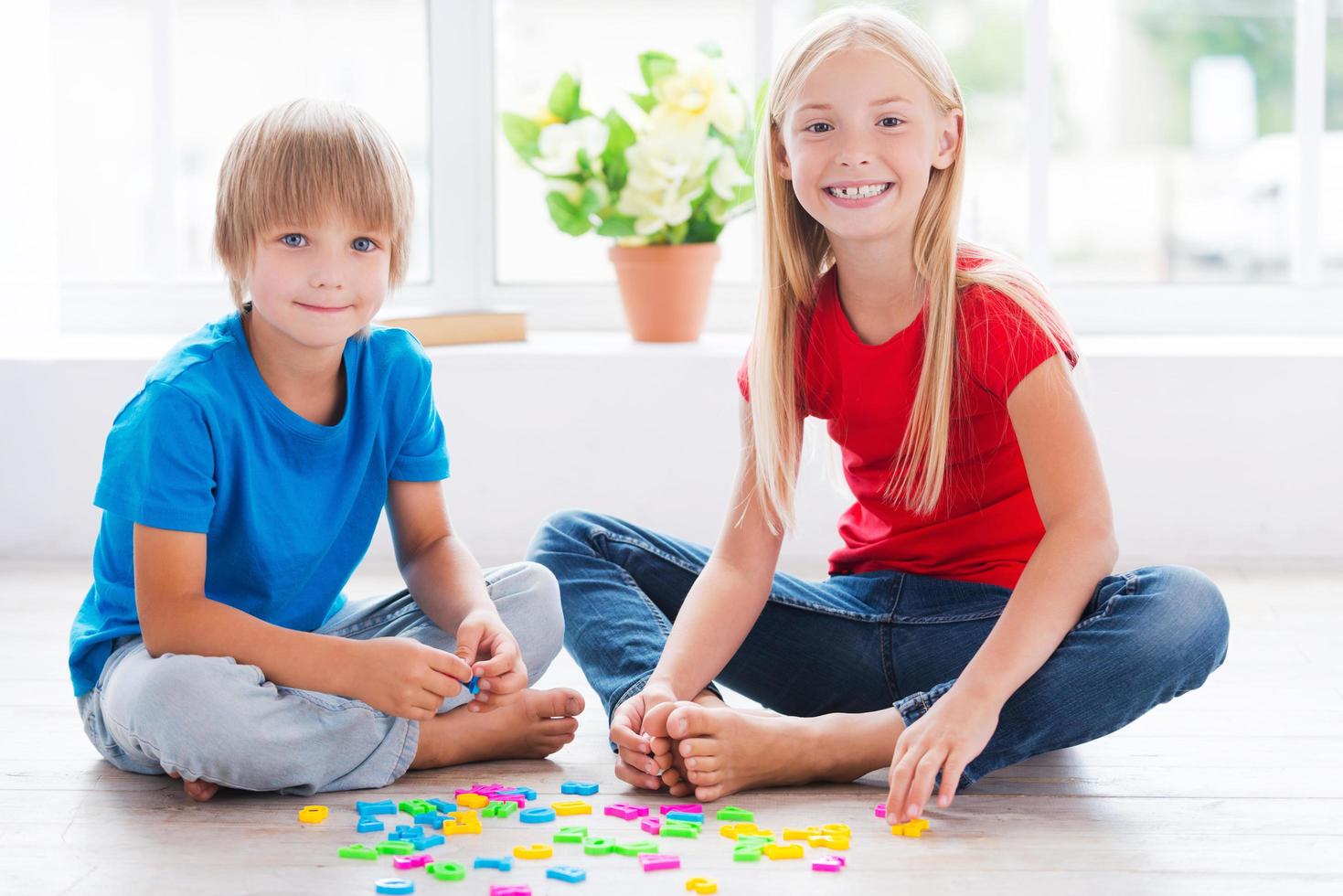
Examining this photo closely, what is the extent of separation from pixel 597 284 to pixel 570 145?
1.24 ft

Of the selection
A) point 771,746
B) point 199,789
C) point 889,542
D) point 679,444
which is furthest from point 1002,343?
point 679,444

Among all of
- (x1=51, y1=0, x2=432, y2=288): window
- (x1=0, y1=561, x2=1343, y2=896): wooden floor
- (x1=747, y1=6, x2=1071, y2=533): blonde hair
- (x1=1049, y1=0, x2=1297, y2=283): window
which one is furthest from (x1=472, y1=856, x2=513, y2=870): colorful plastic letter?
(x1=1049, y1=0, x2=1297, y2=283): window

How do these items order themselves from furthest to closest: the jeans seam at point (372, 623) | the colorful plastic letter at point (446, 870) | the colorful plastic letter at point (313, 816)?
the jeans seam at point (372, 623) → the colorful plastic letter at point (313, 816) → the colorful plastic letter at point (446, 870)

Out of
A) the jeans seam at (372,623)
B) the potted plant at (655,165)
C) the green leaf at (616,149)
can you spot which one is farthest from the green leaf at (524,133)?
the jeans seam at (372,623)

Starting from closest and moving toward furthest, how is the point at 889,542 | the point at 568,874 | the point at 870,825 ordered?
1. the point at 568,874
2. the point at 870,825
3. the point at 889,542

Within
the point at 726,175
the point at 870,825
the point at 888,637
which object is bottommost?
the point at 870,825

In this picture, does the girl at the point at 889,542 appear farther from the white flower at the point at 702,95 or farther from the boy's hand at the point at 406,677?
the white flower at the point at 702,95

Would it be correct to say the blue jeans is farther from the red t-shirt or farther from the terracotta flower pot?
the terracotta flower pot

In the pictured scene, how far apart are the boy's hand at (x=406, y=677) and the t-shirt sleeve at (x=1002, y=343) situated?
49cm

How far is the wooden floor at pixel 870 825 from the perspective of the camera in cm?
102

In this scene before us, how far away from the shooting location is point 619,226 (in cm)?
216

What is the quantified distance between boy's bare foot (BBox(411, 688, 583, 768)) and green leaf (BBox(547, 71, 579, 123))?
117 cm

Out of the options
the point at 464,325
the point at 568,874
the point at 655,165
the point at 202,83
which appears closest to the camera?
the point at 568,874

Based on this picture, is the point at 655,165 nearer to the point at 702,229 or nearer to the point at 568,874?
the point at 702,229
